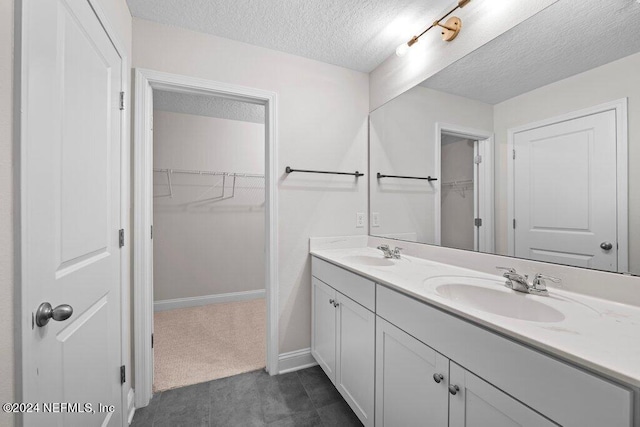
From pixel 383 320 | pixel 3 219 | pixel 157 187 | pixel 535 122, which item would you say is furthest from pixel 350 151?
pixel 157 187

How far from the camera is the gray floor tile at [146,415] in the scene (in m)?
1.44

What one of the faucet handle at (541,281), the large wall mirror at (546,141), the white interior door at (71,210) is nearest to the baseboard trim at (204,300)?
the white interior door at (71,210)

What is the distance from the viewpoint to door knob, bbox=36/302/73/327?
0.73m

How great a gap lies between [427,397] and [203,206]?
9.83ft

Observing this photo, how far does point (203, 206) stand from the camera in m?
3.20

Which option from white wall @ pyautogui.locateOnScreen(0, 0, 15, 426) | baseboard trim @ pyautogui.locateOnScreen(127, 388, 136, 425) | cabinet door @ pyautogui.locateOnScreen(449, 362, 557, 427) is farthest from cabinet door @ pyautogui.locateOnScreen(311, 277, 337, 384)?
white wall @ pyautogui.locateOnScreen(0, 0, 15, 426)

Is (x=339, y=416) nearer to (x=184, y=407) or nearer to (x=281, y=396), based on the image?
(x=281, y=396)

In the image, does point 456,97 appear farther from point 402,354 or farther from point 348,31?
point 402,354

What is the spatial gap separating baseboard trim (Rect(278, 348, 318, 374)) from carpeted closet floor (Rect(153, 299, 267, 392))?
0.59ft

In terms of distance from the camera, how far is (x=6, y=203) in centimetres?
64

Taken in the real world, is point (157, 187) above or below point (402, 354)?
above

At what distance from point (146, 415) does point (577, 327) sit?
2051 mm

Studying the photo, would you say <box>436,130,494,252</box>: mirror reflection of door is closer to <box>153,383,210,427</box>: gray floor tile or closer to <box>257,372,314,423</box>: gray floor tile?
<box>257,372,314,423</box>: gray floor tile

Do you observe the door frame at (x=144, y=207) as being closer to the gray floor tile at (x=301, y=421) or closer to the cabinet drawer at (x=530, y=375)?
the gray floor tile at (x=301, y=421)
